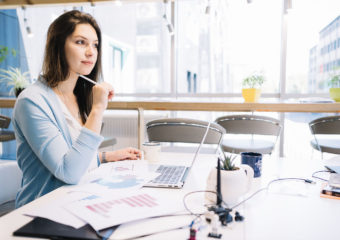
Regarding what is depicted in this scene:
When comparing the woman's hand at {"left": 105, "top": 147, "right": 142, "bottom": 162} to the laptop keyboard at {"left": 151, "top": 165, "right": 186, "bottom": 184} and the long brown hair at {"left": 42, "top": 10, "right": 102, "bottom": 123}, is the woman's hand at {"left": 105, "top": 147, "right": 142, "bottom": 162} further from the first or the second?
the long brown hair at {"left": 42, "top": 10, "right": 102, "bottom": 123}

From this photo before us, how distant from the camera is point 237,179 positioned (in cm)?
74

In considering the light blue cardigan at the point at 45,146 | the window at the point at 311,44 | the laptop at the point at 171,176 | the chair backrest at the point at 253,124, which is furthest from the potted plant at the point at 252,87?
the light blue cardigan at the point at 45,146

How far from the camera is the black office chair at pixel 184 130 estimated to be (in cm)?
169

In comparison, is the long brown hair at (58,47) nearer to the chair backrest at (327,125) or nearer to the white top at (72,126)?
the white top at (72,126)

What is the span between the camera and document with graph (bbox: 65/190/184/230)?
0.62 meters

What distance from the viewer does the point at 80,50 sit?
1.29 meters

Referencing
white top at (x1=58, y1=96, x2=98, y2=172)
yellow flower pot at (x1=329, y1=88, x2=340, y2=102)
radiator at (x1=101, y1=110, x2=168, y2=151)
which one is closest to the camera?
white top at (x1=58, y1=96, x2=98, y2=172)

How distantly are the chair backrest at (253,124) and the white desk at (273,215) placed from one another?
1337mm

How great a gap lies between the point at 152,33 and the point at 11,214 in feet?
13.9

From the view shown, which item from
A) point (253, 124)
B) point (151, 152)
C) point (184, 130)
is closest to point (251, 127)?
point (253, 124)

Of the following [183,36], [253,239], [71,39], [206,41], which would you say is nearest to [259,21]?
[206,41]

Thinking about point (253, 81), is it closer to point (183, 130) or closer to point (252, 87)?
point (252, 87)

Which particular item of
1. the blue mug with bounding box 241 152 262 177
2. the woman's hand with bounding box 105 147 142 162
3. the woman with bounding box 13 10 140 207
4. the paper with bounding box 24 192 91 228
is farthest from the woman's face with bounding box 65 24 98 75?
the blue mug with bounding box 241 152 262 177

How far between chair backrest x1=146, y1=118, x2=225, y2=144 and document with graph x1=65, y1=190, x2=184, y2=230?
3.12ft
